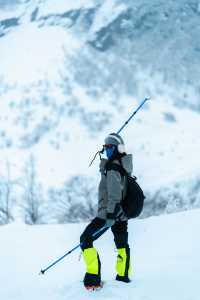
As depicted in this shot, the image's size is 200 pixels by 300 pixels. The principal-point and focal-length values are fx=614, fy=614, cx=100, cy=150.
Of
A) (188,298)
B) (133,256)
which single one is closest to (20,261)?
(133,256)

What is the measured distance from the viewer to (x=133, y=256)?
15.0 meters

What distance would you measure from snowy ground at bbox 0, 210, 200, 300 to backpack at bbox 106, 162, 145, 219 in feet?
4.04

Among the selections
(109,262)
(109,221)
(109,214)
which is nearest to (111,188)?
(109,214)

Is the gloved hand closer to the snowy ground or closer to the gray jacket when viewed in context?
the gray jacket

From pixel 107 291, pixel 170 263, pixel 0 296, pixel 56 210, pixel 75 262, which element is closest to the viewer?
pixel 107 291

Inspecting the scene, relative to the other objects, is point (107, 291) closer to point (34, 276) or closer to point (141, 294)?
point (141, 294)

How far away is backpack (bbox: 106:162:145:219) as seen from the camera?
9500mm

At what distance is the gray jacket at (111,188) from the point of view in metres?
9.33

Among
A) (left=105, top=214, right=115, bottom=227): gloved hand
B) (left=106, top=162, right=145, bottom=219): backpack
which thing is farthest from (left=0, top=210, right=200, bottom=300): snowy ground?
Answer: (left=106, top=162, right=145, bottom=219): backpack

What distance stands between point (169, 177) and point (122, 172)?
154635 mm

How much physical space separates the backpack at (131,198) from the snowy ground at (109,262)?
123cm

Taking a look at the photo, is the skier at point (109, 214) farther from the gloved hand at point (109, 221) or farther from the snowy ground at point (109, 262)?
the snowy ground at point (109, 262)

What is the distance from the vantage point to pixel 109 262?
14.6 metres

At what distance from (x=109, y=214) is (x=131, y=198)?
46cm
